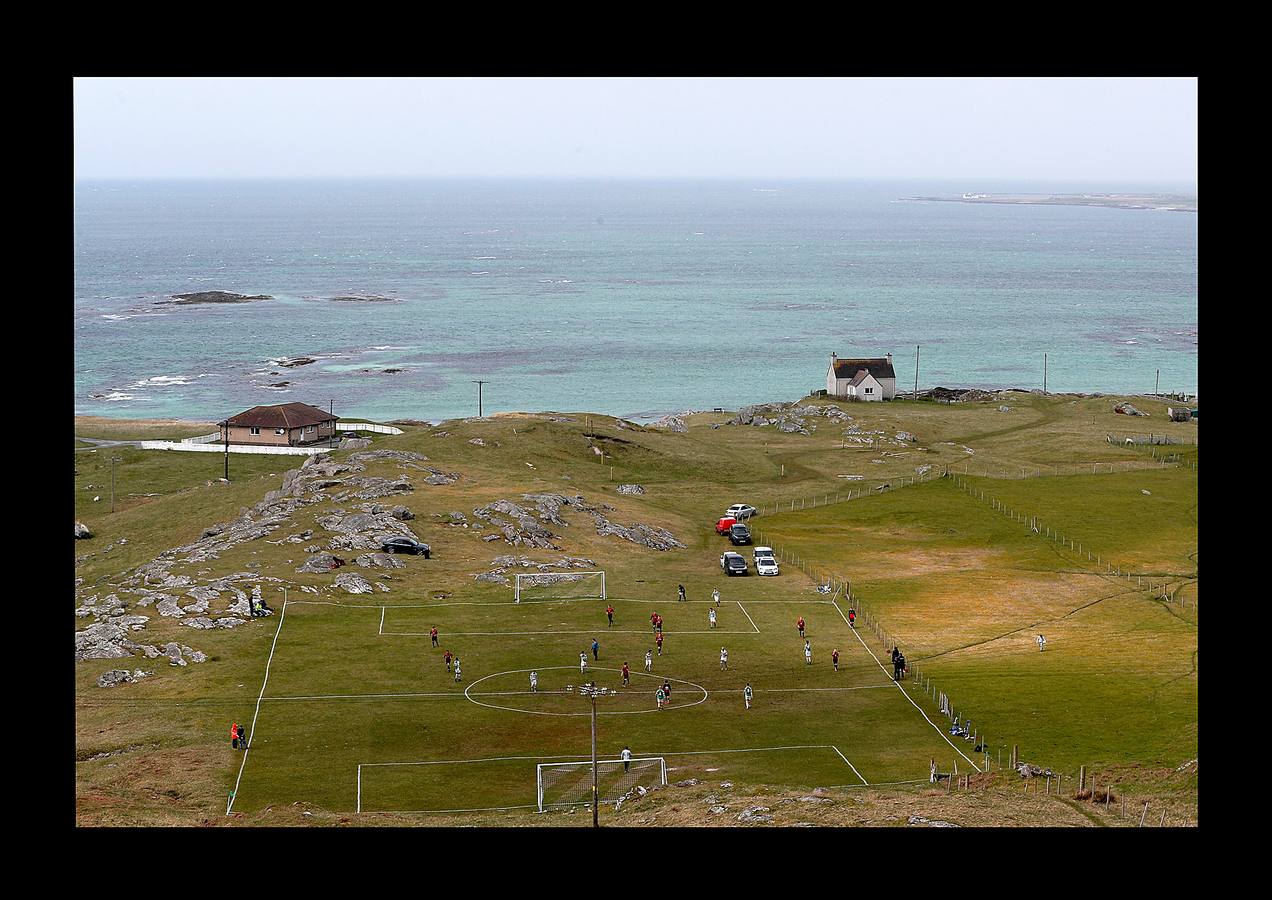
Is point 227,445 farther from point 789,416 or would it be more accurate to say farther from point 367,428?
point 789,416

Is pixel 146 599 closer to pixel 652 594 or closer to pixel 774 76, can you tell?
pixel 652 594

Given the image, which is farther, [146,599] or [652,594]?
[652,594]

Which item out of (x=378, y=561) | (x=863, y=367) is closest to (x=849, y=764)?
(x=378, y=561)

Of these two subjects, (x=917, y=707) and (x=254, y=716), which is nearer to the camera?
(x=254, y=716)

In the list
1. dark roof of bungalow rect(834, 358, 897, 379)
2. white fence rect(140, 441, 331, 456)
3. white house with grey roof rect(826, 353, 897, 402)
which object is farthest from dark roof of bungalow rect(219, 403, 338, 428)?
dark roof of bungalow rect(834, 358, 897, 379)

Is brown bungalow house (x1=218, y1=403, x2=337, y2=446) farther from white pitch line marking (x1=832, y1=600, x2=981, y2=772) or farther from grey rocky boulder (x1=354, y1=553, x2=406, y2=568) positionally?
white pitch line marking (x1=832, y1=600, x2=981, y2=772)

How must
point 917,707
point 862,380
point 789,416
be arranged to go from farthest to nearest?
point 862,380 < point 789,416 < point 917,707
